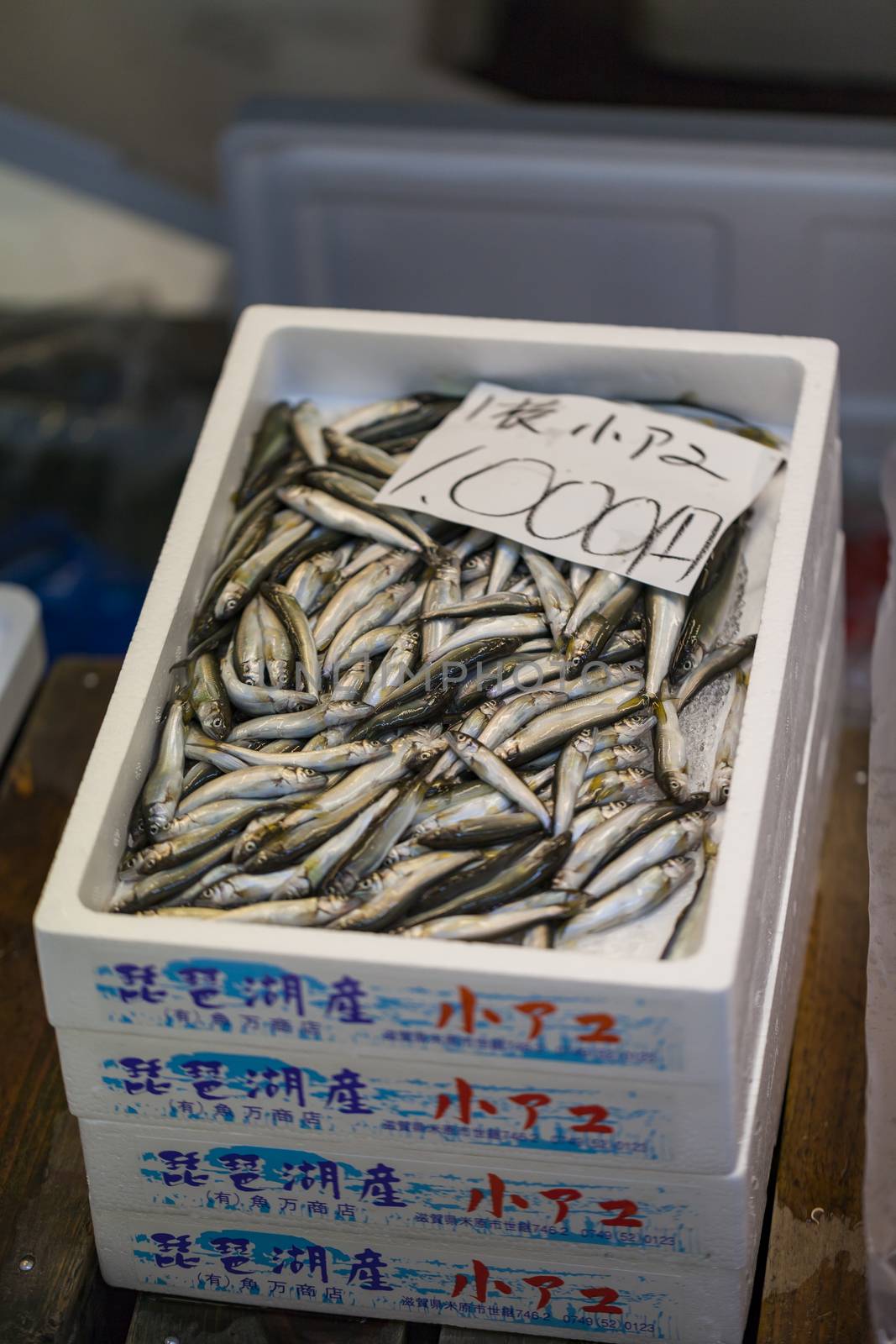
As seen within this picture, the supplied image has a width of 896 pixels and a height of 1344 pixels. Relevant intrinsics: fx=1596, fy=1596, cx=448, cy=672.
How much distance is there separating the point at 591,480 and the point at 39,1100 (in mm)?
911

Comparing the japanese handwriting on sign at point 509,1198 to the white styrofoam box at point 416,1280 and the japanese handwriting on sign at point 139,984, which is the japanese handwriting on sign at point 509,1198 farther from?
the japanese handwriting on sign at point 139,984

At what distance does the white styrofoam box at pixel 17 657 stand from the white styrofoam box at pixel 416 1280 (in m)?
0.82

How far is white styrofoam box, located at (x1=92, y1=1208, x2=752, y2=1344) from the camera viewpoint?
4.78 ft

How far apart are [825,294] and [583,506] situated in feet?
4.62

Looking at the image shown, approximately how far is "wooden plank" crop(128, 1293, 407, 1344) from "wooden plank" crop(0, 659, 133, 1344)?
6 centimetres

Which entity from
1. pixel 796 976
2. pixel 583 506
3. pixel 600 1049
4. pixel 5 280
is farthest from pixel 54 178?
pixel 600 1049

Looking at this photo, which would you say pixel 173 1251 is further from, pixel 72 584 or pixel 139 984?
pixel 72 584

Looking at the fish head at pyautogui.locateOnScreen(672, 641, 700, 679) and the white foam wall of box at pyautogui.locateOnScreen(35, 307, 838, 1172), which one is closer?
the white foam wall of box at pyautogui.locateOnScreen(35, 307, 838, 1172)

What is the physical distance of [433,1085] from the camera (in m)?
1.34

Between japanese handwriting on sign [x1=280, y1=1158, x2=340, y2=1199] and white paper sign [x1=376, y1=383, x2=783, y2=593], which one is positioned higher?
white paper sign [x1=376, y1=383, x2=783, y2=593]

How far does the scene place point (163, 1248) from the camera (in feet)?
4.99

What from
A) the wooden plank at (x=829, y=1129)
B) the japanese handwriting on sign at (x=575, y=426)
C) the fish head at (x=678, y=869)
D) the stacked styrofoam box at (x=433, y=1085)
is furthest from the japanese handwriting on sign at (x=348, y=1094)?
the japanese handwriting on sign at (x=575, y=426)

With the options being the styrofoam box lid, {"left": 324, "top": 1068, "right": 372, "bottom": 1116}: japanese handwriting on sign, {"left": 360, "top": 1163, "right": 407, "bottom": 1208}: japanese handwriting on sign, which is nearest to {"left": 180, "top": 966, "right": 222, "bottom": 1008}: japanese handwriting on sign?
{"left": 324, "top": 1068, "right": 372, "bottom": 1116}: japanese handwriting on sign

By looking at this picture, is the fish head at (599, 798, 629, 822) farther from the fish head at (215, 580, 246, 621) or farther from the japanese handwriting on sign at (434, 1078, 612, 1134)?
the fish head at (215, 580, 246, 621)
